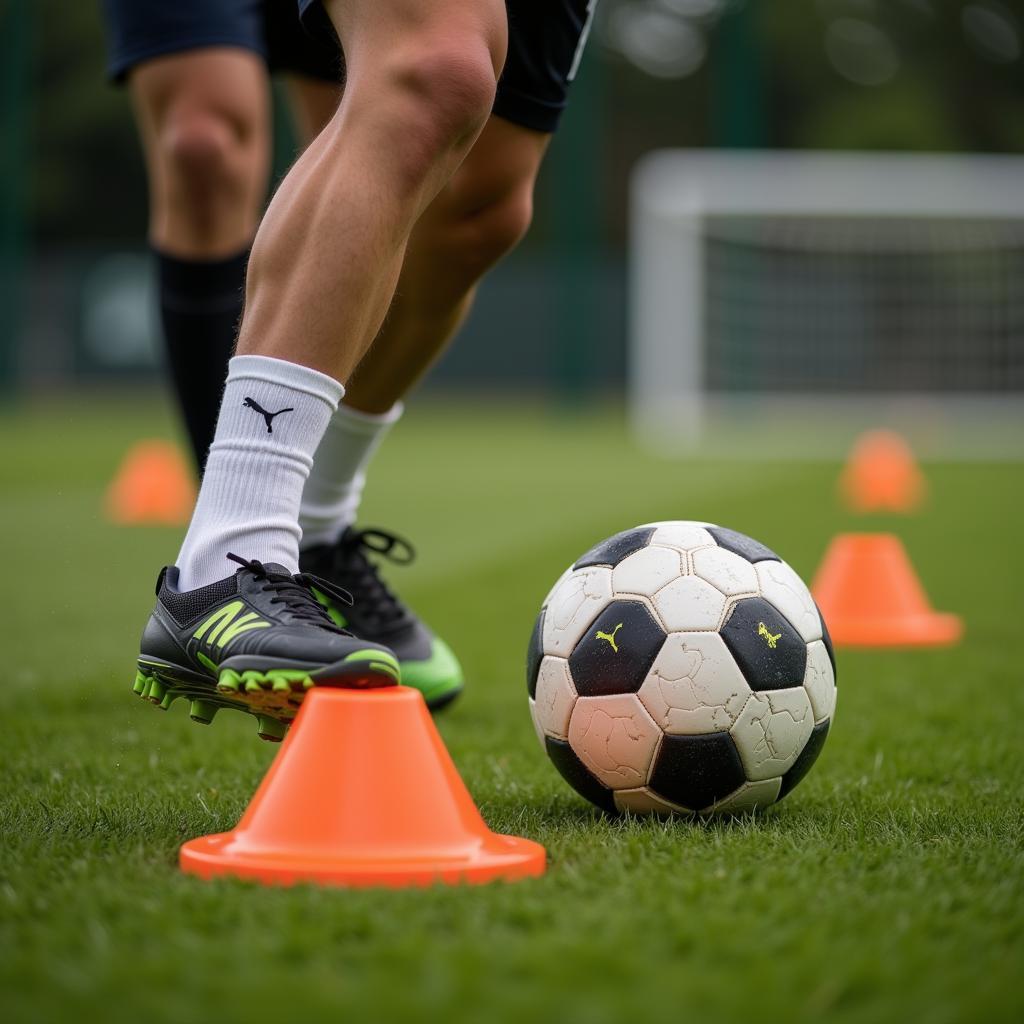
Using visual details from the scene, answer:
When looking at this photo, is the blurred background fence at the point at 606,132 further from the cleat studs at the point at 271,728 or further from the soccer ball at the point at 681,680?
the cleat studs at the point at 271,728

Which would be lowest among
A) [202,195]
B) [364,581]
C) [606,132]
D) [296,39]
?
[364,581]

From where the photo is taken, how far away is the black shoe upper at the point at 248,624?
1.73m

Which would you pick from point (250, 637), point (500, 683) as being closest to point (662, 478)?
point (500, 683)

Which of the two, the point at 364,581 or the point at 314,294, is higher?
the point at 314,294

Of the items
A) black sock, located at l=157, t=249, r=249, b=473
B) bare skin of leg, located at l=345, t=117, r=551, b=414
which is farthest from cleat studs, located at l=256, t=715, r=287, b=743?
black sock, located at l=157, t=249, r=249, b=473

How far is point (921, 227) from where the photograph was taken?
17469 millimetres

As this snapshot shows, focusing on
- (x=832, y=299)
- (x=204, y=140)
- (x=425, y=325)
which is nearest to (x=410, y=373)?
(x=425, y=325)

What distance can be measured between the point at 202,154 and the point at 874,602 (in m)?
2.11

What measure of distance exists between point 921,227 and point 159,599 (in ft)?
54.8

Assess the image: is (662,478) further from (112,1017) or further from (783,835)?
(112,1017)

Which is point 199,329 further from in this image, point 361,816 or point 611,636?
point 361,816

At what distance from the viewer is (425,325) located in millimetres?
2777

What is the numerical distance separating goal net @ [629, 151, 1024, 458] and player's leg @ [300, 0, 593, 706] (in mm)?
14247

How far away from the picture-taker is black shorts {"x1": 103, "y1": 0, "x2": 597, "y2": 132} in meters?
2.51
